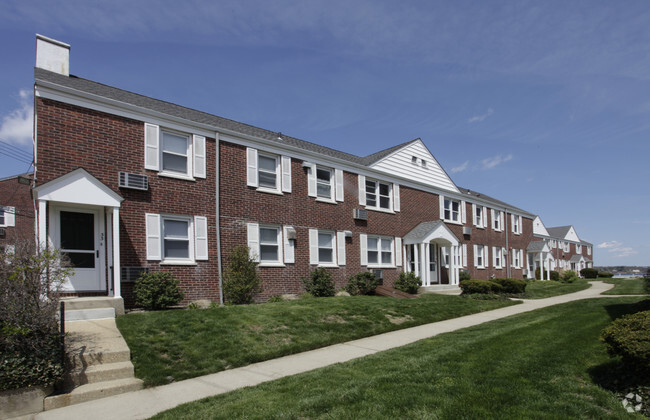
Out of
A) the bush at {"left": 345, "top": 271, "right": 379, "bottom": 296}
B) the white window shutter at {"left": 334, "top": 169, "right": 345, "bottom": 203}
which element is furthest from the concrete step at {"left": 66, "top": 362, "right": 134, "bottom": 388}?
the white window shutter at {"left": 334, "top": 169, "right": 345, "bottom": 203}

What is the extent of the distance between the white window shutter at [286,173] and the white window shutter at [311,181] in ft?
3.34

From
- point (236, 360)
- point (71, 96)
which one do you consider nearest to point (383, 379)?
point (236, 360)

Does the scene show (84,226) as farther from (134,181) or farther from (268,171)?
(268,171)

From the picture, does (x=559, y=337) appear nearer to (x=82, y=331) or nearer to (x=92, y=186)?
(x=82, y=331)

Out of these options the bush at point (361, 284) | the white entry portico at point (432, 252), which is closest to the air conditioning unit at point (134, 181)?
the bush at point (361, 284)

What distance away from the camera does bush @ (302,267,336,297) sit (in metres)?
15.4

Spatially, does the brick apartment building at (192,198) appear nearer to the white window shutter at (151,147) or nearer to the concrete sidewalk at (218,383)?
the white window shutter at (151,147)

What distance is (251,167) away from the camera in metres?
14.5

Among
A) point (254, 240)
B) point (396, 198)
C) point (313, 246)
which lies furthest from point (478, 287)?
point (254, 240)

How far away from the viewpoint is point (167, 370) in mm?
6625

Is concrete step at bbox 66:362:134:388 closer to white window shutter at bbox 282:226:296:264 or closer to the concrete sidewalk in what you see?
the concrete sidewalk

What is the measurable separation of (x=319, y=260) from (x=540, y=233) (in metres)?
40.8

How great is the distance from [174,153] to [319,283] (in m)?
6.85

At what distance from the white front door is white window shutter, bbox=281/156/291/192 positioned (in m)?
6.42
